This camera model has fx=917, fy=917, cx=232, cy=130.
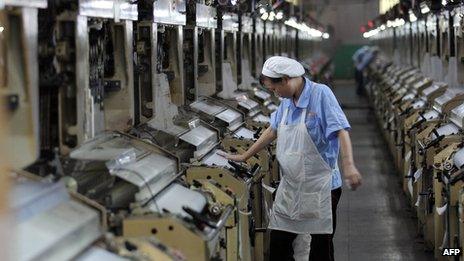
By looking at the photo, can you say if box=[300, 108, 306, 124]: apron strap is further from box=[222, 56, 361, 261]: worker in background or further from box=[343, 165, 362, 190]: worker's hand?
box=[343, 165, 362, 190]: worker's hand

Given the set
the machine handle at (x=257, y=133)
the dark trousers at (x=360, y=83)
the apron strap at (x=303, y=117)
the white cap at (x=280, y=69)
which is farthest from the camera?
the dark trousers at (x=360, y=83)

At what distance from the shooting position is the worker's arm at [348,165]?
522 centimetres

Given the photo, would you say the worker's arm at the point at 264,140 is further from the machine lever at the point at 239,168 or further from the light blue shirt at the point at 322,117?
the light blue shirt at the point at 322,117

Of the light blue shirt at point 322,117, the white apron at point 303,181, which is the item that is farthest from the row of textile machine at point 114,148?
the light blue shirt at point 322,117

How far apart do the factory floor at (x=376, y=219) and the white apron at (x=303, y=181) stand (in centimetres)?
216

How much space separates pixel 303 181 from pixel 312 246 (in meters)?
0.47

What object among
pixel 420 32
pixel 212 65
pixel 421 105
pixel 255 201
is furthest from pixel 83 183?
pixel 420 32

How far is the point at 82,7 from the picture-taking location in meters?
4.93

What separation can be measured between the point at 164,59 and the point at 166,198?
11.1 ft

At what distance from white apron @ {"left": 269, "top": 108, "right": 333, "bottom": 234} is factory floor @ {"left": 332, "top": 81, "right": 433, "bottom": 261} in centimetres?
216

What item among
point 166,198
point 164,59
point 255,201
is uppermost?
point 164,59

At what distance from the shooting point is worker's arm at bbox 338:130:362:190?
17.1ft

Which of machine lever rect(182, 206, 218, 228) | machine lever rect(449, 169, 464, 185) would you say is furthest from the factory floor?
machine lever rect(182, 206, 218, 228)

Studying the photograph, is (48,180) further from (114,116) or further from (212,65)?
(212,65)
